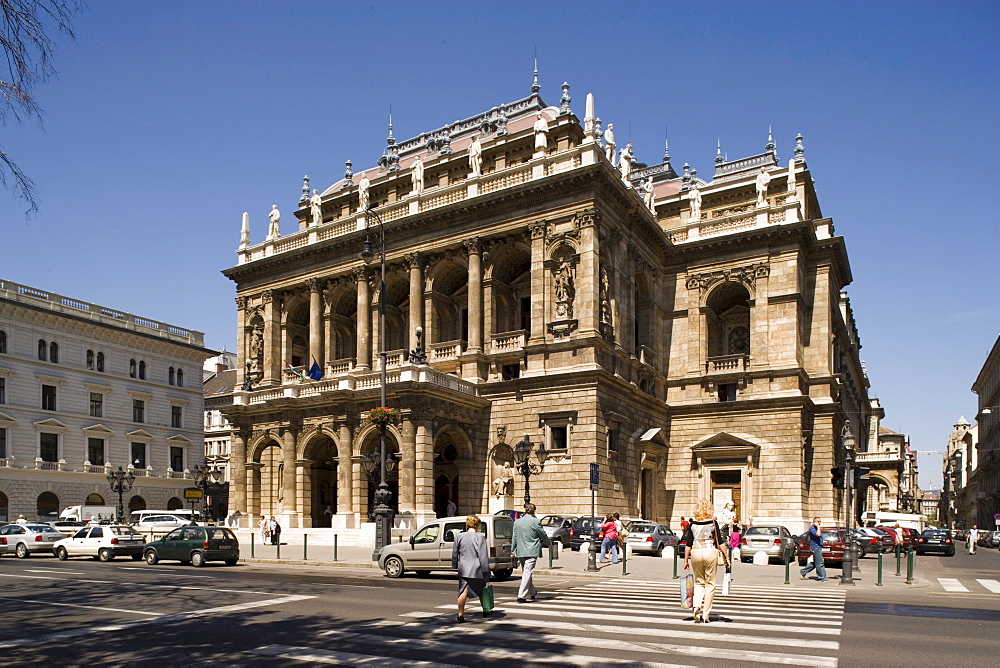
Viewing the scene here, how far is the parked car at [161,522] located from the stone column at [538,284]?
63.2ft

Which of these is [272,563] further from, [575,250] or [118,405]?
[118,405]

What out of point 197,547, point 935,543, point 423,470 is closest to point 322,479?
point 423,470

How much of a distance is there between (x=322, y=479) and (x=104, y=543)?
49.8 feet

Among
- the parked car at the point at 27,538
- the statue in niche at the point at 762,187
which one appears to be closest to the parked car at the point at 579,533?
the statue in niche at the point at 762,187

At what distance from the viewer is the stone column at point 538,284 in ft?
135

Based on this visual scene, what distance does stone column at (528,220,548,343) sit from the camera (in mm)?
41156

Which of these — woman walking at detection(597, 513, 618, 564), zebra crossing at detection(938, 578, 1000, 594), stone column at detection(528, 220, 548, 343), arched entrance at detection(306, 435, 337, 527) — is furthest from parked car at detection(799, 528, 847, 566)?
arched entrance at detection(306, 435, 337, 527)

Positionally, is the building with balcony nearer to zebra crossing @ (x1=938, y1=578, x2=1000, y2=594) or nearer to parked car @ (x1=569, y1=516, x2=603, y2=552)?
parked car @ (x1=569, y1=516, x2=603, y2=552)

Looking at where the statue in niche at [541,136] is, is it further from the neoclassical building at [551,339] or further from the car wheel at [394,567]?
the car wheel at [394,567]

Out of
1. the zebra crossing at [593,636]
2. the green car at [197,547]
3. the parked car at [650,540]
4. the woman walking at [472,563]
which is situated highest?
the woman walking at [472,563]

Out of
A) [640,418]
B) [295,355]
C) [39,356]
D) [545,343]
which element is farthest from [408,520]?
[39,356]

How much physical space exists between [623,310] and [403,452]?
13452 mm

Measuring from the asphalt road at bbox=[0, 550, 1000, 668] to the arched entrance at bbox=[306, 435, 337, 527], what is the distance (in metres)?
22.2

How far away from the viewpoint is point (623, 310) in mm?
43125
